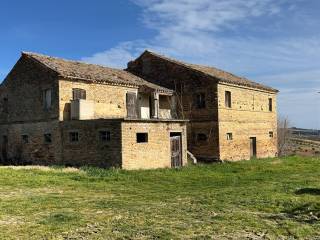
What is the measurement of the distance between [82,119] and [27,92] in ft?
20.2

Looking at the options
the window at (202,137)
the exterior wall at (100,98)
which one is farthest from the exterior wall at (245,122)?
the exterior wall at (100,98)

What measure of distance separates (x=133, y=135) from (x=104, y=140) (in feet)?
5.85

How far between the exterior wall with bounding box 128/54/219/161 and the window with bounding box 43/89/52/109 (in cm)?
1002

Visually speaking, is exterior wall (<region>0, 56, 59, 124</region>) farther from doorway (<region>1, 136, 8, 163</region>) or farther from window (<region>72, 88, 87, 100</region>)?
doorway (<region>1, 136, 8, 163</region>)

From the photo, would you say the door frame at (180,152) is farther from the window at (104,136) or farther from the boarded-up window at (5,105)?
the boarded-up window at (5,105)

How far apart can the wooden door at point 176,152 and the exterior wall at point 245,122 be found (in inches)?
170

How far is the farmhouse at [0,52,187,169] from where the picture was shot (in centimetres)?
2534

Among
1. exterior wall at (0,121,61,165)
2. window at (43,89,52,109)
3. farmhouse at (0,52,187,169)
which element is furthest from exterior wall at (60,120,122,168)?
window at (43,89,52,109)

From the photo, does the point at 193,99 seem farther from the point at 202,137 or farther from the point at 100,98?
the point at 100,98

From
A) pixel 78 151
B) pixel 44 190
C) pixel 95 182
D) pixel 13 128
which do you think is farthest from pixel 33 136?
pixel 44 190

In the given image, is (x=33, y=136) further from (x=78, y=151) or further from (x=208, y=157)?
(x=208, y=157)

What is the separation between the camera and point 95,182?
20.5 m

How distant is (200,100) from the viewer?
108 ft

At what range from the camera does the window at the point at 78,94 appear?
91.8 ft
